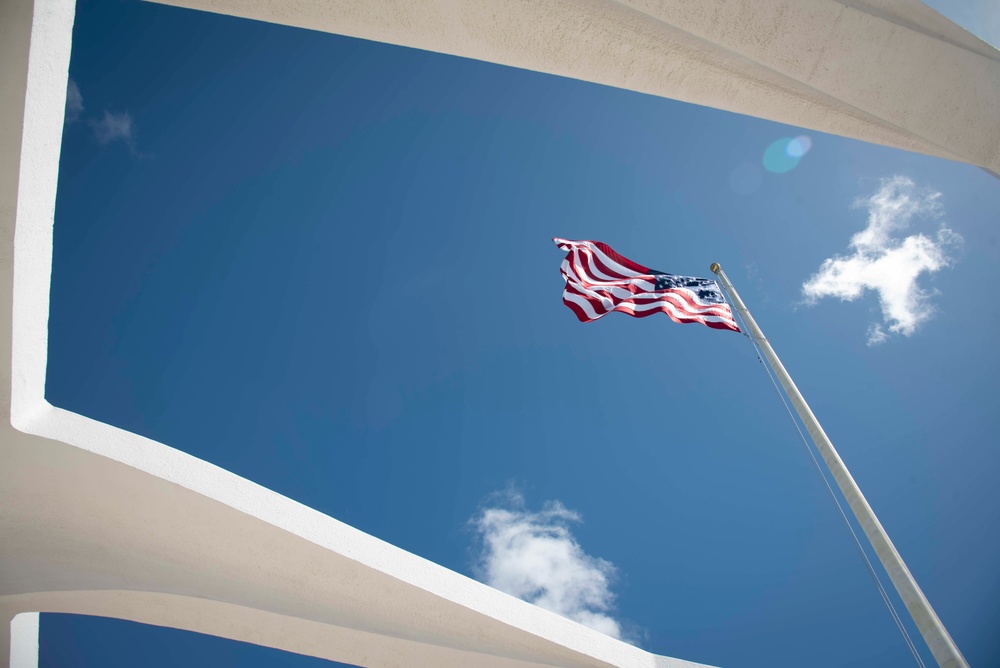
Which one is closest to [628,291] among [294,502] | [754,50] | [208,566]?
[754,50]

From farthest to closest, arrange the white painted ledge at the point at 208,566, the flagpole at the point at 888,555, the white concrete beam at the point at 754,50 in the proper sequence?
the white painted ledge at the point at 208,566 → the flagpole at the point at 888,555 → the white concrete beam at the point at 754,50

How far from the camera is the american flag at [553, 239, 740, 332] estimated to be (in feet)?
19.6

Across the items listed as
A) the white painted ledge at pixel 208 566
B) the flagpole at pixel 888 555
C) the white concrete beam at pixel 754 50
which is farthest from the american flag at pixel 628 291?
the white painted ledge at pixel 208 566

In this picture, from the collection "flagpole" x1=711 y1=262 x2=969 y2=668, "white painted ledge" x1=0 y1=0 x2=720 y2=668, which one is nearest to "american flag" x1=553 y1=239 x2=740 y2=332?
"flagpole" x1=711 y1=262 x2=969 y2=668

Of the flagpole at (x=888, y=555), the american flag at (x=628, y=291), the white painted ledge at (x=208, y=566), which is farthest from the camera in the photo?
the american flag at (x=628, y=291)

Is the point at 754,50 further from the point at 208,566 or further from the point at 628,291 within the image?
the point at 208,566

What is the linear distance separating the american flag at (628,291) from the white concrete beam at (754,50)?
9.14 feet

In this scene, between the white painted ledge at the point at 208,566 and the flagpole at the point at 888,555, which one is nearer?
the flagpole at the point at 888,555

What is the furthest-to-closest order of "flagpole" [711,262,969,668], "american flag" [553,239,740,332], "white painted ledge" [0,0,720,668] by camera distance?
"american flag" [553,239,740,332] → "white painted ledge" [0,0,720,668] → "flagpole" [711,262,969,668]

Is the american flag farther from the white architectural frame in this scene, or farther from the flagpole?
the white architectural frame

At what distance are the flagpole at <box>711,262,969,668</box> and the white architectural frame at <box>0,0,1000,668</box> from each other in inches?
77.6

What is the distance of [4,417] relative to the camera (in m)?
3.44

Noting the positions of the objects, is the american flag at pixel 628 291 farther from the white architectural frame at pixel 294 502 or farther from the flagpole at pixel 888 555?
the white architectural frame at pixel 294 502

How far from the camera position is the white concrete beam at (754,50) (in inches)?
111
